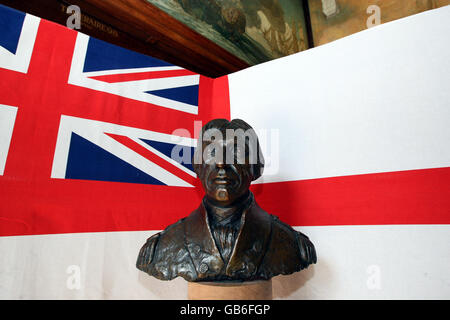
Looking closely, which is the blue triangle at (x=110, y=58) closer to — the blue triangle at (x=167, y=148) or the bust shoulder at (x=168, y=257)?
the blue triangle at (x=167, y=148)

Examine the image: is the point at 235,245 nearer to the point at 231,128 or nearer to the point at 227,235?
the point at 227,235

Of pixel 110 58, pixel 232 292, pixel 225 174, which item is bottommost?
pixel 232 292

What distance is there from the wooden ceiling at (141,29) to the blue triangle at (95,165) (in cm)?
78

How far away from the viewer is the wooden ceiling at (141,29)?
1.54 meters

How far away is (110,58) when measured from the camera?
5.33 ft

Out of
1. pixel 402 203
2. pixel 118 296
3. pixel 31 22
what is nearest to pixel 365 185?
pixel 402 203

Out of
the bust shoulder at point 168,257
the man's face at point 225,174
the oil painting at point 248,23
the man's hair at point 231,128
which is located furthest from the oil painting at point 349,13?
the bust shoulder at point 168,257

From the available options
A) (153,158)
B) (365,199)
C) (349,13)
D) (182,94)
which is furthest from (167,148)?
(349,13)

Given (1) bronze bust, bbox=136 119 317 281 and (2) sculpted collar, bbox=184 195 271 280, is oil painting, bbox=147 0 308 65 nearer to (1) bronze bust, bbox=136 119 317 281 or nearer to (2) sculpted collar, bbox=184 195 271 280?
(1) bronze bust, bbox=136 119 317 281

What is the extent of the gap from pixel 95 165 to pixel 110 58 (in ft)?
2.29

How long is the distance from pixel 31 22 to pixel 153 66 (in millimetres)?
691

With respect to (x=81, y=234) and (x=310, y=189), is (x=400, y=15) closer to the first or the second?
(x=310, y=189)

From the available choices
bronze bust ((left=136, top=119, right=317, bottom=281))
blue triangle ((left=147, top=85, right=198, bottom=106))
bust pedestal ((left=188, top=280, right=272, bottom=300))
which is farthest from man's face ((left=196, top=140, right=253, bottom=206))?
blue triangle ((left=147, top=85, right=198, bottom=106))

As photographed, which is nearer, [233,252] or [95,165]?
[233,252]
